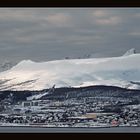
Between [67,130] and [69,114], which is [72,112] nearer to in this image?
[69,114]

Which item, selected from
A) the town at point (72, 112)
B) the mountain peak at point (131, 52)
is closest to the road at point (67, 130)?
the town at point (72, 112)

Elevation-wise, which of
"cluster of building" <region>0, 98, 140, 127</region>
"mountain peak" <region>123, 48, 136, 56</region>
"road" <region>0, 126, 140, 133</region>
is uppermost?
"mountain peak" <region>123, 48, 136, 56</region>

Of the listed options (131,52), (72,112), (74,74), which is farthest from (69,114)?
(131,52)

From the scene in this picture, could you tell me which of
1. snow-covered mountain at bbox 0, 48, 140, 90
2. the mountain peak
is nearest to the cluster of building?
snow-covered mountain at bbox 0, 48, 140, 90

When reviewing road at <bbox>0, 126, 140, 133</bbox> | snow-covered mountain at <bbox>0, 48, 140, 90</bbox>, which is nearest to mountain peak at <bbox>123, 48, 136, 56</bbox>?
snow-covered mountain at <bbox>0, 48, 140, 90</bbox>

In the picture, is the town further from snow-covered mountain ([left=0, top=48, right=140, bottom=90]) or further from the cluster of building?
snow-covered mountain ([left=0, top=48, right=140, bottom=90])

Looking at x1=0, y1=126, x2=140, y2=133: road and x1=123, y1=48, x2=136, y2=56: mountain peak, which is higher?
x1=123, y1=48, x2=136, y2=56: mountain peak

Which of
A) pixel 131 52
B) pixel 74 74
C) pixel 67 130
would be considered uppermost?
pixel 131 52

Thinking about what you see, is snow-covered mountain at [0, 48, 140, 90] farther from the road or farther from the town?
the road

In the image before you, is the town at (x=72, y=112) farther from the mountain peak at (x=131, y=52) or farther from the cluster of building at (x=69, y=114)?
the mountain peak at (x=131, y=52)
